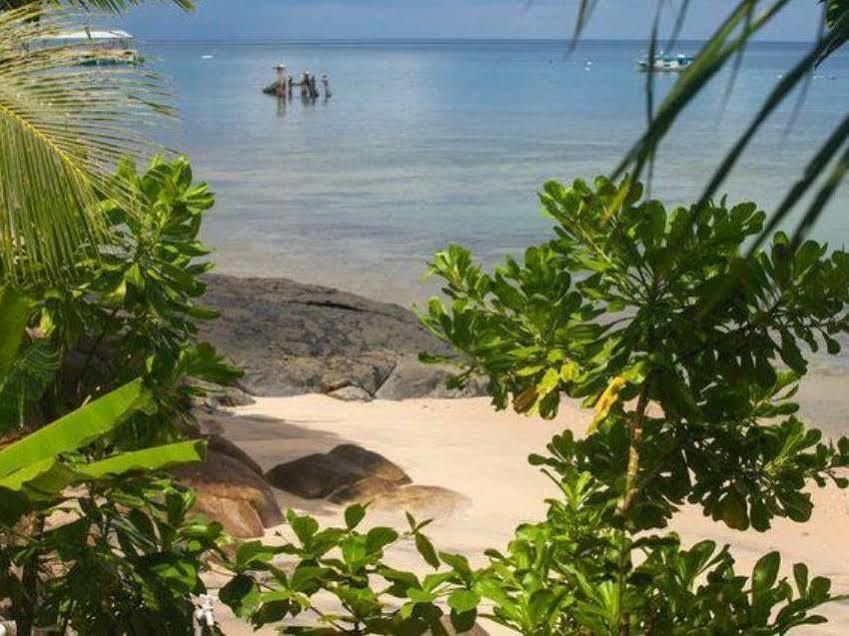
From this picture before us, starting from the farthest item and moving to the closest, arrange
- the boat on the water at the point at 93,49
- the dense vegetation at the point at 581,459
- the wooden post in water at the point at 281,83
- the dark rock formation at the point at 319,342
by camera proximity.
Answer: the wooden post in water at the point at 281,83 → the dark rock formation at the point at 319,342 → the boat on the water at the point at 93,49 → the dense vegetation at the point at 581,459

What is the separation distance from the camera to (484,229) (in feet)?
83.7

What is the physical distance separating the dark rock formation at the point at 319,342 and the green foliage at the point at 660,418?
26.7 ft

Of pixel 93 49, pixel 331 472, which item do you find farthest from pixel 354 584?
pixel 331 472

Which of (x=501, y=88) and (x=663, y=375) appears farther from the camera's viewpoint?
(x=501, y=88)

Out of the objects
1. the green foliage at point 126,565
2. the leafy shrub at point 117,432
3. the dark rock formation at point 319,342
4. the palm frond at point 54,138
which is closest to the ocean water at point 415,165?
the palm frond at point 54,138

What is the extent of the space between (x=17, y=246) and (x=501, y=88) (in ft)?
264

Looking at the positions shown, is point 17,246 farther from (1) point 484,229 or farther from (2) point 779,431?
(1) point 484,229

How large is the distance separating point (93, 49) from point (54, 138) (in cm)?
61

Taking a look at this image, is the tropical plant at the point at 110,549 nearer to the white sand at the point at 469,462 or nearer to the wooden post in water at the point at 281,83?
the white sand at the point at 469,462

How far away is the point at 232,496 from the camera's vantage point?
726 cm

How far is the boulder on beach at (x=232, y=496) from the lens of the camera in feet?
23.2

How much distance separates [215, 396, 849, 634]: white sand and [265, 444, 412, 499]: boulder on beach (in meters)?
0.16

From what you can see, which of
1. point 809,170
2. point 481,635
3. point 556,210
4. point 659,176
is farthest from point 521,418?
point 659,176

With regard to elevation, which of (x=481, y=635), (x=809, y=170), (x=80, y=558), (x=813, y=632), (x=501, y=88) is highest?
(x=809, y=170)
